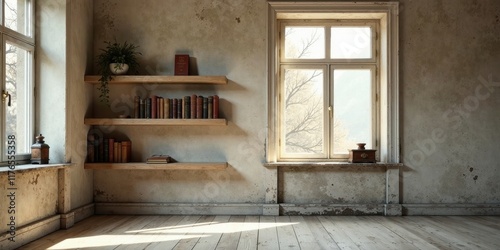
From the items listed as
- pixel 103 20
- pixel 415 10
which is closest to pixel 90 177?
pixel 103 20

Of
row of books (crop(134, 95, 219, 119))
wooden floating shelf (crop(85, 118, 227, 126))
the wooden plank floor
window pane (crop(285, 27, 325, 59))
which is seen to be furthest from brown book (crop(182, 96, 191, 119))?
window pane (crop(285, 27, 325, 59))

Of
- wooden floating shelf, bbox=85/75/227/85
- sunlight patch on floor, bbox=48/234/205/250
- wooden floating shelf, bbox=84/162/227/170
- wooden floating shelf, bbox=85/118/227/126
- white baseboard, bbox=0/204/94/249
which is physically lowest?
sunlight patch on floor, bbox=48/234/205/250

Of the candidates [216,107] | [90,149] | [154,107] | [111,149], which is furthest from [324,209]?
[90,149]

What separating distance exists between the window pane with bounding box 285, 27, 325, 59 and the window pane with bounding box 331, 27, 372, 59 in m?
0.18

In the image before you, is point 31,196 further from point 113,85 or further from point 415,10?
point 415,10

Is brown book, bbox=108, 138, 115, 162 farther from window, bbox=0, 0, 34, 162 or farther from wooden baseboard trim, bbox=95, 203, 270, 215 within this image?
window, bbox=0, 0, 34, 162

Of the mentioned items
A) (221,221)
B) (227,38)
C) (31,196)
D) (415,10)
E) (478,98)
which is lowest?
(221,221)

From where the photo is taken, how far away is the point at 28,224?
4.35m

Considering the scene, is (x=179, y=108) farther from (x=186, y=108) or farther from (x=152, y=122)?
(x=152, y=122)

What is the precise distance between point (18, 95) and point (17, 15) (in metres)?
0.85

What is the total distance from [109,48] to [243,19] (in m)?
1.76

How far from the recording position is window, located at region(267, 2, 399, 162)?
20.1 feet

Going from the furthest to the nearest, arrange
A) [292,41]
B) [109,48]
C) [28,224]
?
1. [292,41]
2. [109,48]
3. [28,224]

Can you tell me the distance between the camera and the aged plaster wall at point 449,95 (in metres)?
5.92
